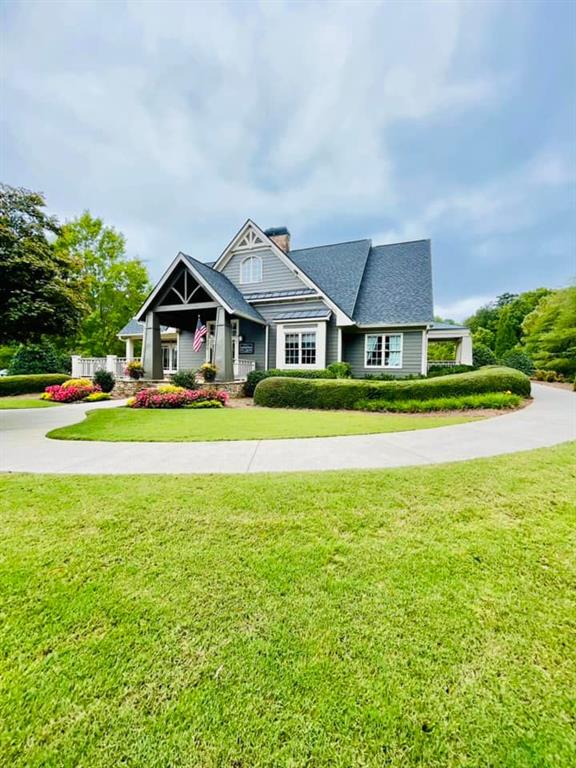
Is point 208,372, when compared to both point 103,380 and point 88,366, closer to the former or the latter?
point 103,380

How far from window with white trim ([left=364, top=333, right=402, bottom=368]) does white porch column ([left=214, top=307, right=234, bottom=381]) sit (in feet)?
22.2

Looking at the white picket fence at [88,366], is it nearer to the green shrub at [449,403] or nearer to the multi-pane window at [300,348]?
the multi-pane window at [300,348]

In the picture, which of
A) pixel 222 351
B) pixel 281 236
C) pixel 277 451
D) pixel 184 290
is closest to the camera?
pixel 277 451

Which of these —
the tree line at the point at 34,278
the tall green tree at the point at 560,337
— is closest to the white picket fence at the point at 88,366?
the tree line at the point at 34,278

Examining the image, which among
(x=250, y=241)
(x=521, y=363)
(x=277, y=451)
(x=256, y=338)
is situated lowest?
(x=277, y=451)

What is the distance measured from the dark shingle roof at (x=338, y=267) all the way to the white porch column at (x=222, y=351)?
5.39 metres

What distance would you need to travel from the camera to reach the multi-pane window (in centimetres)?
1599

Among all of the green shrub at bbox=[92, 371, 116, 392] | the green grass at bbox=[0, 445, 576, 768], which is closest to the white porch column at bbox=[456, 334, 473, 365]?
the green grass at bbox=[0, 445, 576, 768]

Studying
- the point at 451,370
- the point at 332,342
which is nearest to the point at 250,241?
the point at 332,342

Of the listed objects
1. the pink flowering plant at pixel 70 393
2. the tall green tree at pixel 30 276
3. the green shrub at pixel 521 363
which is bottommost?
the pink flowering plant at pixel 70 393

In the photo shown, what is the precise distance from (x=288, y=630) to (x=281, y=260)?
1717 centimetres

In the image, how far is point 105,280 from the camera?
29.3 meters

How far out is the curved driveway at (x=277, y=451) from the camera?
4777 mm

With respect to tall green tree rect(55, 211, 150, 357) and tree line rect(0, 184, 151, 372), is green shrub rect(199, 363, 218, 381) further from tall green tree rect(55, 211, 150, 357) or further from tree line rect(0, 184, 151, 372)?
tall green tree rect(55, 211, 150, 357)
